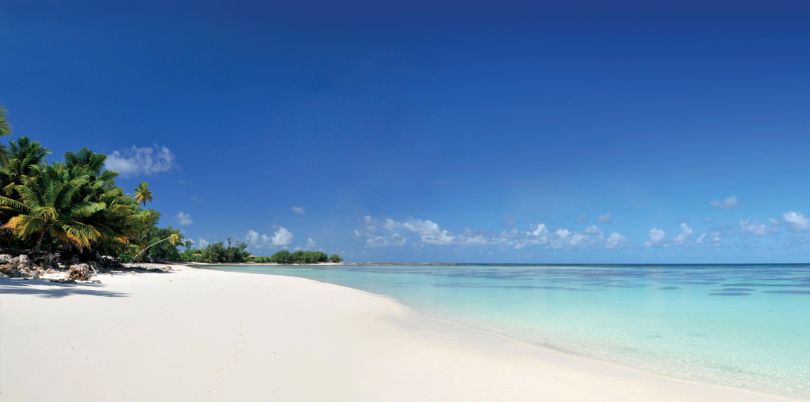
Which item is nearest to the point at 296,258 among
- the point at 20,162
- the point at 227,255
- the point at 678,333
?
the point at 227,255

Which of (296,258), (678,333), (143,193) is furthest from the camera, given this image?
(296,258)

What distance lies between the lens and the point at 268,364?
19.6ft

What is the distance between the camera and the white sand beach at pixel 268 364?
473 cm

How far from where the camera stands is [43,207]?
826 inches

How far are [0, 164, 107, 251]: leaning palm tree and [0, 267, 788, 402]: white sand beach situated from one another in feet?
49.1

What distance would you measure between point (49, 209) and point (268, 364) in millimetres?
21786

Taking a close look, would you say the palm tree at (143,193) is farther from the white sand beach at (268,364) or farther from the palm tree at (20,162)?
the white sand beach at (268,364)

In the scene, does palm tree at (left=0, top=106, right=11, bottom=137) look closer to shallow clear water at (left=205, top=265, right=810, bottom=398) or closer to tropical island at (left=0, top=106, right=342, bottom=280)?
tropical island at (left=0, top=106, right=342, bottom=280)

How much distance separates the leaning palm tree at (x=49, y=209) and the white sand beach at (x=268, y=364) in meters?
15.0

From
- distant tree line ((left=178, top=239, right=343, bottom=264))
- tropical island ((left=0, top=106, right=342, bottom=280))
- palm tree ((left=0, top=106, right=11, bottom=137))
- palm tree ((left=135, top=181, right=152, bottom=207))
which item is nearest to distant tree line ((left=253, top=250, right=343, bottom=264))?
distant tree line ((left=178, top=239, right=343, bottom=264))

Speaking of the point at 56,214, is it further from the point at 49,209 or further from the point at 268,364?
the point at 268,364

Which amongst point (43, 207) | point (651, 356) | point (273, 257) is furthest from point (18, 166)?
point (273, 257)

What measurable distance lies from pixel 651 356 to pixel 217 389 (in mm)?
8254

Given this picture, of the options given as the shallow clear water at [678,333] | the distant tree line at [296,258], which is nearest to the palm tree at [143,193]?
the shallow clear water at [678,333]
